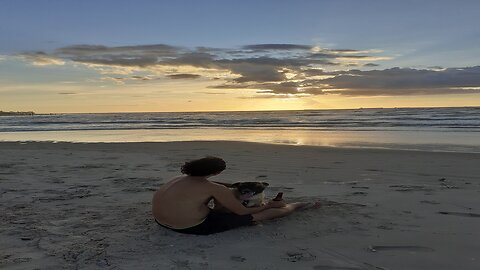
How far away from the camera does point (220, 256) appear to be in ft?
13.5

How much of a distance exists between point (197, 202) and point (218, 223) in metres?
0.34

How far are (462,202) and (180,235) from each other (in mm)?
3783

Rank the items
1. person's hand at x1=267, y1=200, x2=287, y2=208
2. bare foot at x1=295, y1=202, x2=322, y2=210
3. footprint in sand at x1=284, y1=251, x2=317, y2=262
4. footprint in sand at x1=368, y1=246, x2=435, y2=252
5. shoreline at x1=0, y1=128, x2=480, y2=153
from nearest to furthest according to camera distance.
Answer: footprint in sand at x1=284, y1=251, x2=317, y2=262 < footprint in sand at x1=368, y1=246, x2=435, y2=252 < person's hand at x1=267, y1=200, x2=287, y2=208 < bare foot at x1=295, y1=202, x2=322, y2=210 < shoreline at x1=0, y1=128, x2=480, y2=153

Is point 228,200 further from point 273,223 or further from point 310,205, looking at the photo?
point 310,205

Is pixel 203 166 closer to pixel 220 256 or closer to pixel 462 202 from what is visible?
pixel 220 256

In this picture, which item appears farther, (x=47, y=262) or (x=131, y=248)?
(x=131, y=248)

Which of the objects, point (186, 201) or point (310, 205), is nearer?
point (186, 201)

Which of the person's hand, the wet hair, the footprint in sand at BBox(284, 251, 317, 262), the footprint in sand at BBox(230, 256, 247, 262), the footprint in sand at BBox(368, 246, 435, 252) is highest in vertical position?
the wet hair

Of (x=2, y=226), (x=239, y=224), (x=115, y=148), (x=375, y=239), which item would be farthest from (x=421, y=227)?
(x=115, y=148)

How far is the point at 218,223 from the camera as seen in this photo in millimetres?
4805

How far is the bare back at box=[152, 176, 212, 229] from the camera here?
4.71 meters

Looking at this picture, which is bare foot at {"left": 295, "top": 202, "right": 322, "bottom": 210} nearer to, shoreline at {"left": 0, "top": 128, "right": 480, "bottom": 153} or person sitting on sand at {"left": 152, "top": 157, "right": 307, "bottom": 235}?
person sitting on sand at {"left": 152, "top": 157, "right": 307, "bottom": 235}

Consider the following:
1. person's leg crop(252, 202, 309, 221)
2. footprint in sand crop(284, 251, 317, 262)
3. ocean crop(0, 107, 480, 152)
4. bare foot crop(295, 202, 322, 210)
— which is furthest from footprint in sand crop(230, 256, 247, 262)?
ocean crop(0, 107, 480, 152)

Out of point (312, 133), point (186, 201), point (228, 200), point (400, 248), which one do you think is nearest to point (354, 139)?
point (312, 133)
